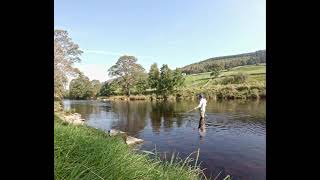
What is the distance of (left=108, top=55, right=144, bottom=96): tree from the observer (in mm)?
71625

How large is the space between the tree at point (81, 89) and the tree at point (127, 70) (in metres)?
10.6

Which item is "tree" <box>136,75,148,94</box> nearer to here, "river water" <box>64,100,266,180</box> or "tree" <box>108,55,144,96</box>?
"tree" <box>108,55,144,96</box>

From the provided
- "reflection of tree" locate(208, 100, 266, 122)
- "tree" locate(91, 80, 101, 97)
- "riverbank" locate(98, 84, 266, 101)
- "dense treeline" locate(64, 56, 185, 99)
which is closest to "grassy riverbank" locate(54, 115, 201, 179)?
"reflection of tree" locate(208, 100, 266, 122)

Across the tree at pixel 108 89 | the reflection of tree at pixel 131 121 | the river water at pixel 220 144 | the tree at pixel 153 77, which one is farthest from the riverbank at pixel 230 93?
the river water at pixel 220 144

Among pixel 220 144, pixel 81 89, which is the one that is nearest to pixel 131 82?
pixel 81 89

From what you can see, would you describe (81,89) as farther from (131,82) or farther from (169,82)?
(169,82)

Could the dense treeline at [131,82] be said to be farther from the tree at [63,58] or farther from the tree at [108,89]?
the tree at [63,58]

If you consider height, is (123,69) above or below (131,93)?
above

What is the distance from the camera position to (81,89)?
81.2 m

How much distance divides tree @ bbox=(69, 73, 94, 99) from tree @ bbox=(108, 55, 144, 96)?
10641 millimetres
